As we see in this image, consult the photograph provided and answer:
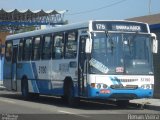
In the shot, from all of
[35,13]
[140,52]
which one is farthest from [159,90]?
[35,13]

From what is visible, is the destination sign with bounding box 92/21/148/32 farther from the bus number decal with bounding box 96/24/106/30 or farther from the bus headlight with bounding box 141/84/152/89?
the bus headlight with bounding box 141/84/152/89

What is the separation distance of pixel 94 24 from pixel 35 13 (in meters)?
46.2

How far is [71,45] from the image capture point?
19750 millimetres

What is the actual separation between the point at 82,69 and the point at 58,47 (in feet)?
8.63

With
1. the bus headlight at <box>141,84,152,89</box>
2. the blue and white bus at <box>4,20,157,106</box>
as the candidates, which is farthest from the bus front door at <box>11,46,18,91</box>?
the bus headlight at <box>141,84,152,89</box>

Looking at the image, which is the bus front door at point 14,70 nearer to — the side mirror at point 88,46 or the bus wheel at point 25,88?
the bus wheel at point 25,88

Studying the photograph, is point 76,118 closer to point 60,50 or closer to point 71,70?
point 71,70

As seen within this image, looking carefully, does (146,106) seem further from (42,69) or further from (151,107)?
(42,69)

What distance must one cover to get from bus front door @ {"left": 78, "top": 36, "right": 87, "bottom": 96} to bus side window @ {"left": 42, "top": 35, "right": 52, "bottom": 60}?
A: 3155mm

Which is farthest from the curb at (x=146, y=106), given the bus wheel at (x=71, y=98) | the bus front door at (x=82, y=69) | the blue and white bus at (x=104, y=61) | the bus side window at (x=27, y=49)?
the bus side window at (x=27, y=49)

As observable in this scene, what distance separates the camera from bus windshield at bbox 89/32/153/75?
59.7 ft

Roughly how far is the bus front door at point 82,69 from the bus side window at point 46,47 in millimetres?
3155

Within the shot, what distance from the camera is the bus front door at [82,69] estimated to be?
18.5m

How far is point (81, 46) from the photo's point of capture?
1892cm
